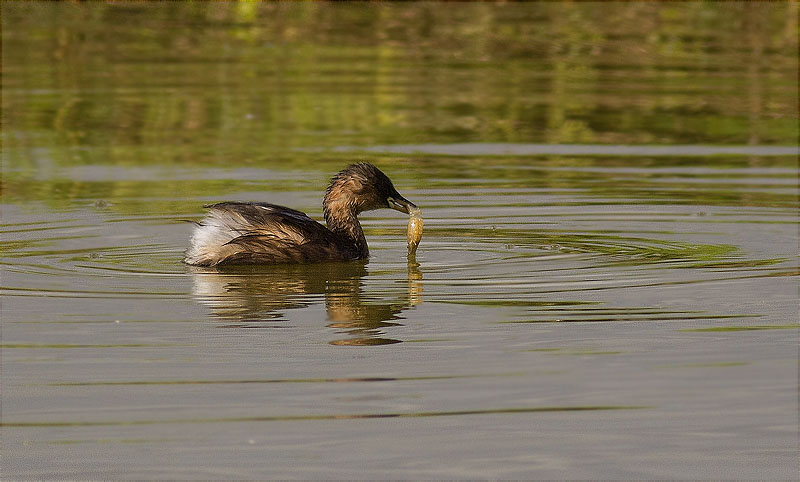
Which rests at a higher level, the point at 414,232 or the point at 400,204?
the point at 400,204

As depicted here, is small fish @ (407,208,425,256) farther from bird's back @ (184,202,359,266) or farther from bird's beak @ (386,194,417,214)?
bird's back @ (184,202,359,266)

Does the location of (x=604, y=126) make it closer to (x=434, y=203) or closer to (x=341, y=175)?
(x=434, y=203)

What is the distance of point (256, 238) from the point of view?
10.6 metres

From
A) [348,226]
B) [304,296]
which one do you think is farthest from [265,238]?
[304,296]

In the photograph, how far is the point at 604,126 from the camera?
19047mm

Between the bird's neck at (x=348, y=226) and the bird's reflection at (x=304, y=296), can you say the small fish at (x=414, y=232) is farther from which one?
the bird's neck at (x=348, y=226)

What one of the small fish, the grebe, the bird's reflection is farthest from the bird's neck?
the small fish

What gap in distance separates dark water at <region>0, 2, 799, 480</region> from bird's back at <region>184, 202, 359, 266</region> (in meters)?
0.20

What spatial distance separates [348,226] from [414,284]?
156 centimetres

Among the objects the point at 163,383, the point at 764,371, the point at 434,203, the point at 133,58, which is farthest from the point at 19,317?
the point at 133,58

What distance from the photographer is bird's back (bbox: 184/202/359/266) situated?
1048cm

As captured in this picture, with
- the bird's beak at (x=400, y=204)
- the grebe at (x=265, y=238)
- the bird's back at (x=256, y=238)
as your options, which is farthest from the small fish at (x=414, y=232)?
the bird's back at (x=256, y=238)

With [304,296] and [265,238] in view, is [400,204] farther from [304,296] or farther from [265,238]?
[304,296]

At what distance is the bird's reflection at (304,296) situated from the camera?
8.59 metres
